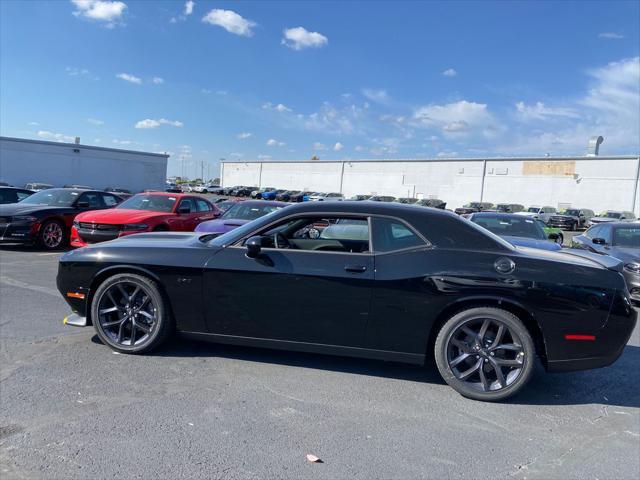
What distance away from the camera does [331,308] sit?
3893mm

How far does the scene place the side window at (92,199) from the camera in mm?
12070

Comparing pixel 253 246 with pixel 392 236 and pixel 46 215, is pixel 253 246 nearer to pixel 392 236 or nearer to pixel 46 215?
pixel 392 236

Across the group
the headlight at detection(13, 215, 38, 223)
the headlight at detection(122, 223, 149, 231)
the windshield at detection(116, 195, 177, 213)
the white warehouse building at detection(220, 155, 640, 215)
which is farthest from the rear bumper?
the white warehouse building at detection(220, 155, 640, 215)

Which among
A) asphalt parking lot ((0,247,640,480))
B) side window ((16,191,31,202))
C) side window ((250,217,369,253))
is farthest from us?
side window ((16,191,31,202))

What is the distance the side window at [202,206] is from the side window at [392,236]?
8.51m

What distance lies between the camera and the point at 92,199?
12.3 meters

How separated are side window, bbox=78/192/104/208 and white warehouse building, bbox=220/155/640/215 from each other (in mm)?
44884

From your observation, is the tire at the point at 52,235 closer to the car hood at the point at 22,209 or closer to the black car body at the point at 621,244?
the car hood at the point at 22,209

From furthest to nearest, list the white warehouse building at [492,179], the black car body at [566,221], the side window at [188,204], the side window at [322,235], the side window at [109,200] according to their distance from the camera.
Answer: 1. the white warehouse building at [492,179]
2. the black car body at [566,221]
3. the side window at [109,200]
4. the side window at [188,204]
5. the side window at [322,235]

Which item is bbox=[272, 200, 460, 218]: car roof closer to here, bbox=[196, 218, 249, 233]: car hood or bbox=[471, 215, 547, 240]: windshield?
bbox=[471, 215, 547, 240]: windshield

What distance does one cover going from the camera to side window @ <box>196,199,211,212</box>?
468 inches

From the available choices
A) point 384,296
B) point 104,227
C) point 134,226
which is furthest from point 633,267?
point 104,227

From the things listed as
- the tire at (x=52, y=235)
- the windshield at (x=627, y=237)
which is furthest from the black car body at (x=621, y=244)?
the tire at (x=52, y=235)

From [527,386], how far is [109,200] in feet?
39.0
